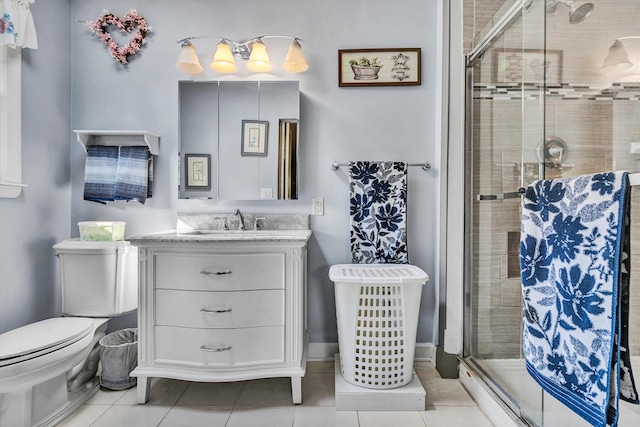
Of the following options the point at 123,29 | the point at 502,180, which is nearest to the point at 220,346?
the point at 502,180

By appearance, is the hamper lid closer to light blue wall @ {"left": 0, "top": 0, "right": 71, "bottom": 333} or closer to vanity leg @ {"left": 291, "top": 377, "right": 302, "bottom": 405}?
vanity leg @ {"left": 291, "top": 377, "right": 302, "bottom": 405}

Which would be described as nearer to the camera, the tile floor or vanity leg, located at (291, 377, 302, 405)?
the tile floor

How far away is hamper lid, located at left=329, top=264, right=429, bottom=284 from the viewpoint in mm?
1799

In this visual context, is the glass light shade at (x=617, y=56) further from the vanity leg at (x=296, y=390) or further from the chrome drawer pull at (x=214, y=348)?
the chrome drawer pull at (x=214, y=348)

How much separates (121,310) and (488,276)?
6.72 feet

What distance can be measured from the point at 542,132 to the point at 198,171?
6.05ft

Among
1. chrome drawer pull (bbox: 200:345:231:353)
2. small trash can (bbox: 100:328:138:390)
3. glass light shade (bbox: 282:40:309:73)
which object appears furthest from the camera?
glass light shade (bbox: 282:40:309:73)

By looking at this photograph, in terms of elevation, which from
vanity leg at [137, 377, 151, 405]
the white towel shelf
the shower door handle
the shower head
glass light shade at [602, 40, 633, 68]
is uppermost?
the shower head

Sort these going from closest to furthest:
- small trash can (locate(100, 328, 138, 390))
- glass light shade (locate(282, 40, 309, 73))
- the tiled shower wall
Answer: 1. the tiled shower wall
2. small trash can (locate(100, 328, 138, 390))
3. glass light shade (locate(282, 40, 309, 73))

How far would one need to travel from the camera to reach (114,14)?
2350mm

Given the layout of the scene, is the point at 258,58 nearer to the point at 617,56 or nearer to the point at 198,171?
the point at 198,171

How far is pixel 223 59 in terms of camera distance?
2234 mm

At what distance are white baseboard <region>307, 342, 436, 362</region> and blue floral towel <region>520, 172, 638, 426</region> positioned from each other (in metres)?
1.16

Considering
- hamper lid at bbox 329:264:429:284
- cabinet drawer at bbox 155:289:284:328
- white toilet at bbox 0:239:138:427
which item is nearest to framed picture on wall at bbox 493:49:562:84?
hamper lid at bbox 329:264:429:284
